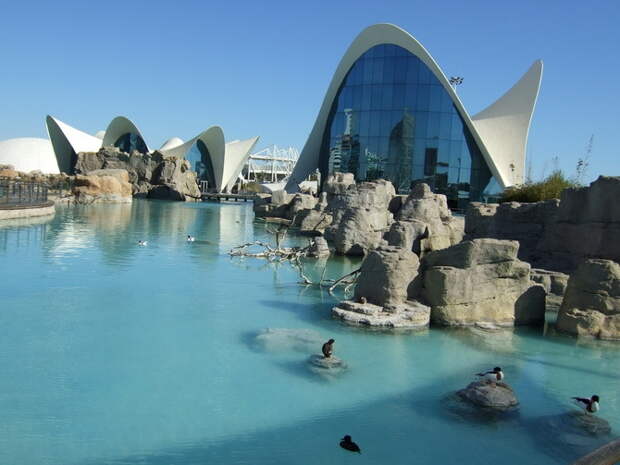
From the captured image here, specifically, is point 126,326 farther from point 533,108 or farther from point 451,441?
point 533,108

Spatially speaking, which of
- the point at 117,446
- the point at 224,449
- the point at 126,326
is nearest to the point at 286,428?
the point at 224,449

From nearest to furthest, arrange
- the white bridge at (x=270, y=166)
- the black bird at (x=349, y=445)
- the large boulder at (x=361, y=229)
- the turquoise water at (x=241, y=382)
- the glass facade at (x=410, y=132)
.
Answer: the black bird at (x=349, y=445) → the turquoise water at (x=241, y=382) → the large boulder at (x=361, y=229) → the glass facade at (x=410, y=132) → the white bridge at (x=270, y=166)

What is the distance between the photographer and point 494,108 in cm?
3862

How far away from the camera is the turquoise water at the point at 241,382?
5.72 metres

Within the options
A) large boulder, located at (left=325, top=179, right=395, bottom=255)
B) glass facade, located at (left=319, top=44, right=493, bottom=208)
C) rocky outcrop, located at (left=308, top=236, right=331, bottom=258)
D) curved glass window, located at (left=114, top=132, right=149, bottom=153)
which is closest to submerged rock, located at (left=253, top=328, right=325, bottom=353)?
rocky outcrop, located at (left=308, top=236, right=331, bottom=258)

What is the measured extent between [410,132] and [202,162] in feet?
106

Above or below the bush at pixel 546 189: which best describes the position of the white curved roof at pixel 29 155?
above

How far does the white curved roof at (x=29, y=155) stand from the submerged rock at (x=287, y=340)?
6417cm

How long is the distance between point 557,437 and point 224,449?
3387 mm

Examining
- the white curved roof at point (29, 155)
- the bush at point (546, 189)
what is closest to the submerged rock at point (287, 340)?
the bush at point (546, 189)

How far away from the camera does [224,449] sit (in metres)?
5.64

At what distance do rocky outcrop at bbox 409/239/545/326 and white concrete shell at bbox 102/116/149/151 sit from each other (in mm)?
54418

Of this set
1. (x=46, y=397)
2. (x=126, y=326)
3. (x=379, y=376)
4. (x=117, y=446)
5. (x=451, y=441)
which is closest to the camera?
(x=117, y=446)

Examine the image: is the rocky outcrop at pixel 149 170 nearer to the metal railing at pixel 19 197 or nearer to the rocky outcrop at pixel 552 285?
the metal railing at pixel 19 197
